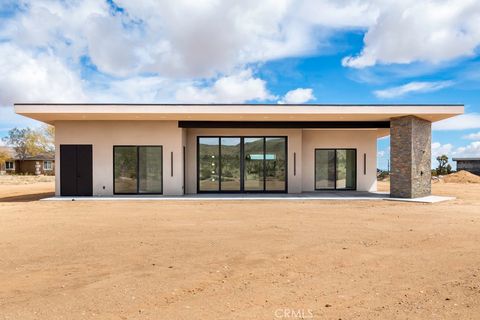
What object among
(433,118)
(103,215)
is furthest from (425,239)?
(433,118)

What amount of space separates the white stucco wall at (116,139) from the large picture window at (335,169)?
7692mm

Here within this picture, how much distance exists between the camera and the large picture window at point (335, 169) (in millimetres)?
18891

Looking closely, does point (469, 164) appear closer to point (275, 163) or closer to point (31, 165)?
point (275, 163)

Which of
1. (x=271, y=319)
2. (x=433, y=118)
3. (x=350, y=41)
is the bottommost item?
(x=271, y=319)

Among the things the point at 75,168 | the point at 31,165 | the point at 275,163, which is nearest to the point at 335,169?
the point at 275,163

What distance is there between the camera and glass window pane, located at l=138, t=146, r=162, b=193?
16.1 meters

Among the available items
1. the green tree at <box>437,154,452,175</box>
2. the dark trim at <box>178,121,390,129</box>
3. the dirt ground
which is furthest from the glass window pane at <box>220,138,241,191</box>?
the green tree at <box>437,154,452,175</box>

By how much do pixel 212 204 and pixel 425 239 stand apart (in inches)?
305

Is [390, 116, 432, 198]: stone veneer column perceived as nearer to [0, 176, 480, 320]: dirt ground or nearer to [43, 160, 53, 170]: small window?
[0, 176, 480, 320]: dirt ground

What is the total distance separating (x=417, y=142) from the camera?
14906 millimetres

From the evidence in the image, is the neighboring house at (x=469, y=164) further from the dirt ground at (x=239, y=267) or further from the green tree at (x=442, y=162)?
the dirt ground at (x=239, y=267)

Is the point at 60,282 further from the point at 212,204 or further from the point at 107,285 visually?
the point at 212,204

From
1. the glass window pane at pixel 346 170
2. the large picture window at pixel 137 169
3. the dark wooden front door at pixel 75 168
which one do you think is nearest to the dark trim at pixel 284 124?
the glass window pane at pixel 346 170

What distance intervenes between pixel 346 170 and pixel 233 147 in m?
6.61
